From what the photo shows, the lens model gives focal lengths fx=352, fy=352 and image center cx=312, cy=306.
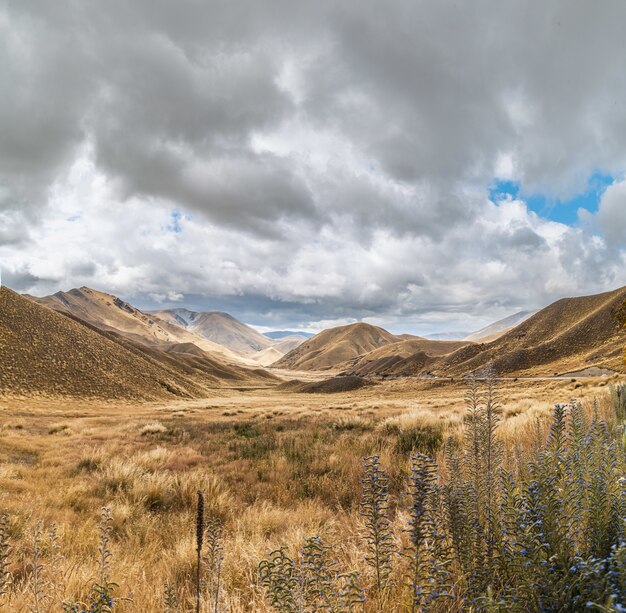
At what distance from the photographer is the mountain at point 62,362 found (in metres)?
53.8

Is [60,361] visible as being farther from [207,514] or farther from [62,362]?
[207,514]

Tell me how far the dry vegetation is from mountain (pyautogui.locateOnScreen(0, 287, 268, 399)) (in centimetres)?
4817

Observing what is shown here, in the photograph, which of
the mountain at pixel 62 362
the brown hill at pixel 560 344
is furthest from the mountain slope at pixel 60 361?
the brown hill at pixel 560 344

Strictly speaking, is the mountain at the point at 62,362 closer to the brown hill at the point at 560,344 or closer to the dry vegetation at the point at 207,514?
the dry vegetation at the point at 207,514

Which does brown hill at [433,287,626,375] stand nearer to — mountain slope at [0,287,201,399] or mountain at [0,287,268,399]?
mountain at [0,287,268,399]

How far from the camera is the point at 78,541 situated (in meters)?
5.14

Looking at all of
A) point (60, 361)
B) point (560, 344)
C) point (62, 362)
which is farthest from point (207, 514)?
point (560, 344)

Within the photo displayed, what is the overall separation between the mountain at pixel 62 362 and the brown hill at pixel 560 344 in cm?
7167

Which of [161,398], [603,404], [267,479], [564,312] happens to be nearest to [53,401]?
[161,398]

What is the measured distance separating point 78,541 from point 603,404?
13474mm

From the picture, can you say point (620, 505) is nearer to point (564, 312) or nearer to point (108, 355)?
Answer: point (108, 355)

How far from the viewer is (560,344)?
8831cm

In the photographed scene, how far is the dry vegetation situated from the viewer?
3.15 metres

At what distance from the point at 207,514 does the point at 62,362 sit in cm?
6829
